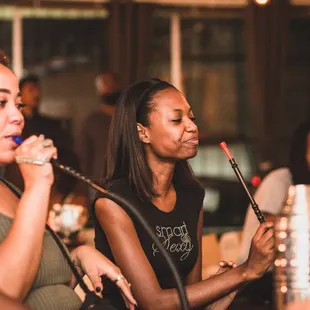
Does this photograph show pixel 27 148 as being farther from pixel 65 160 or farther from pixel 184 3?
pixel 184 3

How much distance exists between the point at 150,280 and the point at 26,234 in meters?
0.86

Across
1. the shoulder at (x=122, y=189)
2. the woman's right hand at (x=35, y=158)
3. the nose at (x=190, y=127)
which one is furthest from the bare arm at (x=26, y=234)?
the nose at (x=190, y=127)

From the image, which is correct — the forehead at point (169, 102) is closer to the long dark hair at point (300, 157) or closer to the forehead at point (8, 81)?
the forehead at point (8, 81)

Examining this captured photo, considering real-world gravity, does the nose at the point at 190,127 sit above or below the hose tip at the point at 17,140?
below

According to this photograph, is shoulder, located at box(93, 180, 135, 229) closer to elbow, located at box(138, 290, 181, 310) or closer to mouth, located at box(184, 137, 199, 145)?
elbow, located at box(138, 290, 181, 310)

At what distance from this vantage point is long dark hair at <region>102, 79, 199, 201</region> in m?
3.25

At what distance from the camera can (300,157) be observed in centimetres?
504

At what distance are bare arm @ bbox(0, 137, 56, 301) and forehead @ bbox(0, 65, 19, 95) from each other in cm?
26

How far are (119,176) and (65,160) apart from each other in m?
3.05

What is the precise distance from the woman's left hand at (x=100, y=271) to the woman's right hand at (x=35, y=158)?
0.38m

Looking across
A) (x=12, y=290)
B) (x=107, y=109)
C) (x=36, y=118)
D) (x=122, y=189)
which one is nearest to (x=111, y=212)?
(x=122, y=189)

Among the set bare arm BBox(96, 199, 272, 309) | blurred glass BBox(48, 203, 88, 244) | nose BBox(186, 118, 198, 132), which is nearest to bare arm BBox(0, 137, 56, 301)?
bare arm BBox(96, 199, 272, 309)

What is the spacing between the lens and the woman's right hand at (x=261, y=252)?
2.87m

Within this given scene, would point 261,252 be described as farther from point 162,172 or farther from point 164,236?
point 162,172
